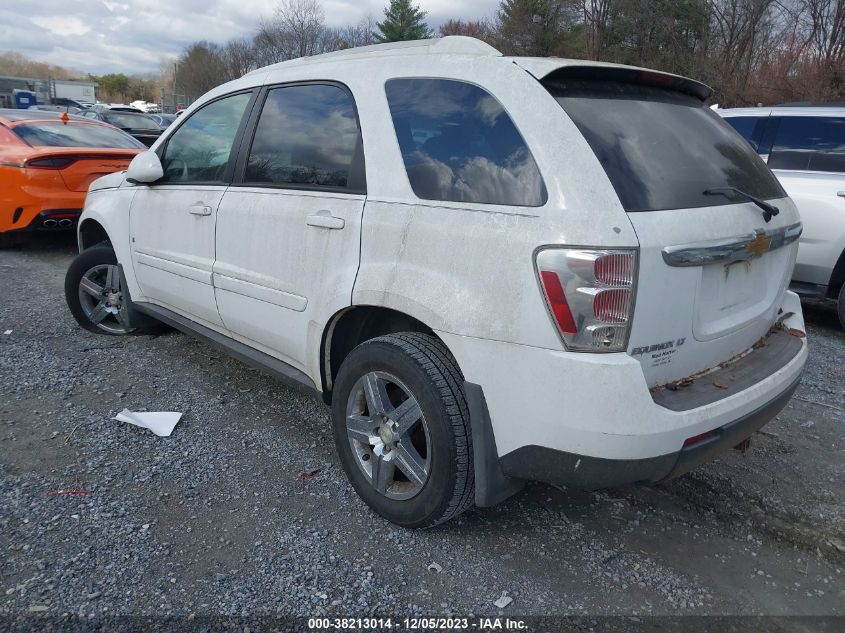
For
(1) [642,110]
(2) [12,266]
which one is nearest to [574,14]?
(2) [12,266]

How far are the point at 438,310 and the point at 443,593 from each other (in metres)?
1.04

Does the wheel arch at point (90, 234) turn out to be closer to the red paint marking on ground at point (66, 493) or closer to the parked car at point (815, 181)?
the red paint marking on ground at point (66, 493)

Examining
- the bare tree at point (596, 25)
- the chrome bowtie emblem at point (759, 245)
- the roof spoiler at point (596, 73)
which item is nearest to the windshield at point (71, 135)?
the roof spoiler at point (596, 73)

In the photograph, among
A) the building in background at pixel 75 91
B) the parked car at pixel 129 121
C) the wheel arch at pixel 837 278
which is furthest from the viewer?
the building in background at pixel 75 91

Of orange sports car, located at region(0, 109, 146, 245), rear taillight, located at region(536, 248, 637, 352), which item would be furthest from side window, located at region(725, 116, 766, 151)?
orange sports car, located at region(0, 109, 146, 245)

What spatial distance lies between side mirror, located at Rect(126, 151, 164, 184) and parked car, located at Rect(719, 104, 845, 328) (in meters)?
5.25

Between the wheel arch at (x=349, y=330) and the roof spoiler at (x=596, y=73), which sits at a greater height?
the roof spoiler at (x=596, y=73)

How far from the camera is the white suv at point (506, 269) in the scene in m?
2.05

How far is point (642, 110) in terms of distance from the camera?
248 cm

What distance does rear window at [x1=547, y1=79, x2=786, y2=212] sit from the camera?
7.18 ft

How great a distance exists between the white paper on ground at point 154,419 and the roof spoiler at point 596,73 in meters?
2.58

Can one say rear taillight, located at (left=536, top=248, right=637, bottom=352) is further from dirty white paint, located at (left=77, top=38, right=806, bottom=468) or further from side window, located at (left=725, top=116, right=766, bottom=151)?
side window, located at (left=725, top=116, right=766, bottom=151)

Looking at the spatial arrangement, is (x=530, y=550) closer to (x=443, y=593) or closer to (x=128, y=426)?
(x=443, y=593)

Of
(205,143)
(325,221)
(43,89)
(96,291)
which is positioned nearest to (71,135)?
(96,291)
